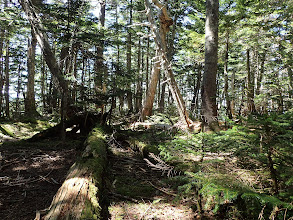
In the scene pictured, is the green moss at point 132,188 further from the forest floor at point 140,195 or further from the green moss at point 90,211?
the green moss at point 90,211

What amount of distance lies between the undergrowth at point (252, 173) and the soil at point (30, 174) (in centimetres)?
269

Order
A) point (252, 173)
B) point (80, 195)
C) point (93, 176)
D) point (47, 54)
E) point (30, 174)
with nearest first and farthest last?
point (252, 173)
point (80, 195)
point (93, 176)
point (30, 174)
point (47, 54)

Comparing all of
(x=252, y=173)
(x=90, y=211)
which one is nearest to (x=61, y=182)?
(x=90, y=211)

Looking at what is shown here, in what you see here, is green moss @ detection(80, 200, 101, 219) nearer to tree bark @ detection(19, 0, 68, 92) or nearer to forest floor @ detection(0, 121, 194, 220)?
forest floor @ detection(0, 121, 194, 220)

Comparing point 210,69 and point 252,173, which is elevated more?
point 210,69

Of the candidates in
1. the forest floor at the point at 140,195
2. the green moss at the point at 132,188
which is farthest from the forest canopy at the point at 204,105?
the green moss at the point at 132,188

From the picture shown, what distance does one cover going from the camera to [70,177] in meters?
3.32

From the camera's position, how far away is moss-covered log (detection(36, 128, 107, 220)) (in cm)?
241

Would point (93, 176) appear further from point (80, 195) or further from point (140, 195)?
point (140, 195)

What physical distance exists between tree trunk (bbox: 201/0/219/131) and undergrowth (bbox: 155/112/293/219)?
3239 mm

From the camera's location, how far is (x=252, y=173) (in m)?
2.32

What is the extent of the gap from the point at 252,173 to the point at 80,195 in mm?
2441

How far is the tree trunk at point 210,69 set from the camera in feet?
19.7

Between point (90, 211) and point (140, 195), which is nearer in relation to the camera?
point (90, 211)
